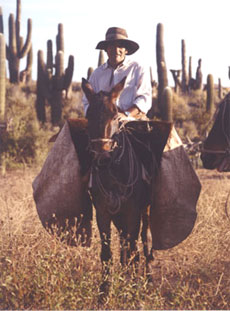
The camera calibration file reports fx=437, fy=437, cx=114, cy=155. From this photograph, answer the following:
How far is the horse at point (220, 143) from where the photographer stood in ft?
16.0

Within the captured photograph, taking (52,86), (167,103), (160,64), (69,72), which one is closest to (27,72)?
(69,72)

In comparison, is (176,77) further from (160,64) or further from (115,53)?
(115,53)

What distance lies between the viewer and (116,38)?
17.2 feet

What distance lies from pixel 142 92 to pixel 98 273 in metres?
2.17

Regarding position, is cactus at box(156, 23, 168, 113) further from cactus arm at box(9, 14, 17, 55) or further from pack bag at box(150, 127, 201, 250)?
pack bag at box(150, 127, 201, 250)

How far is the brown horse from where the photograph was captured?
410cm

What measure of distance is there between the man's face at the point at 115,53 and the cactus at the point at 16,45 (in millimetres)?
21189

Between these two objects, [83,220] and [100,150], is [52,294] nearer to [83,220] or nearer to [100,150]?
[83,220]

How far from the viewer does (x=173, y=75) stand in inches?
1144

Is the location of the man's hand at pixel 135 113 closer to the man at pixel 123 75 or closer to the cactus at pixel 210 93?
the man at pixel 123 75

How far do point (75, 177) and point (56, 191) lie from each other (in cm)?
33

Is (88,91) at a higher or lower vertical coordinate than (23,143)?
higher

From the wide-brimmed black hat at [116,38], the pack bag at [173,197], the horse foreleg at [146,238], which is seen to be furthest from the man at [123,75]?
the horse foreleg at [146,238]

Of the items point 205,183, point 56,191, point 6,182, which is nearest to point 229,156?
point 56,191
